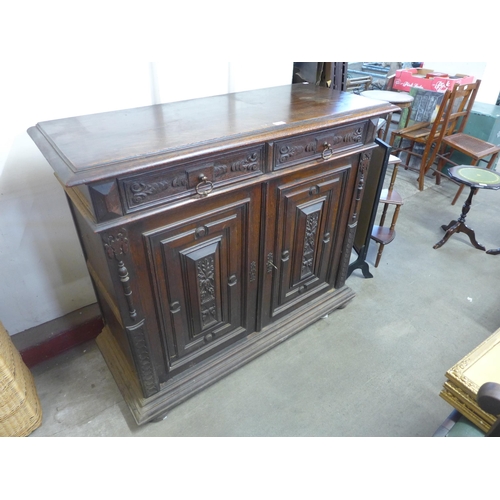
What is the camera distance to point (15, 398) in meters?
1.44

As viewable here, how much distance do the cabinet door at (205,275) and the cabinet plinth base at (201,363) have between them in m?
0.08

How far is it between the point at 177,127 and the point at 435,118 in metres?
3.20

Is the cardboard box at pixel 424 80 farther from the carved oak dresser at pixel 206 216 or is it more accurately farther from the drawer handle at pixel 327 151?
the drawer handle at pixel 327 151

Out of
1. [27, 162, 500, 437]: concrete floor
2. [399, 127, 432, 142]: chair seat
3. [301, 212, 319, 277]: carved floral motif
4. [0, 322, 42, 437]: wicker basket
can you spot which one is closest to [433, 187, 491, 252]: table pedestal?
[27, 162, 500, 437]: concrete floor

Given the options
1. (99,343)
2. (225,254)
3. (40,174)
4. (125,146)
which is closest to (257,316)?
(225,254)

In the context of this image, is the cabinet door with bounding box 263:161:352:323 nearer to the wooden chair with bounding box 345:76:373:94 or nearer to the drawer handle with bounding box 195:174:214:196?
the drawer handle with bounding box 195:174:214:196

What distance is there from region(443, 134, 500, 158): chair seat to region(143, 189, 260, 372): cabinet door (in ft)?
8.70

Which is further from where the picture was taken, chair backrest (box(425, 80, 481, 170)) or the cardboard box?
→ the cardboard box

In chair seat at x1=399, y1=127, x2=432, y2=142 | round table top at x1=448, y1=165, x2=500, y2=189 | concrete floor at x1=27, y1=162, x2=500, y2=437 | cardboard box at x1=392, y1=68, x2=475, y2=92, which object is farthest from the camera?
cardboard box at x1=392, y1=68, x2=475, y2=92

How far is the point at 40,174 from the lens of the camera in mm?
1553

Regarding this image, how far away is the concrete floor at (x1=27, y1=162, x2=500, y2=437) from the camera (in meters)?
1.61

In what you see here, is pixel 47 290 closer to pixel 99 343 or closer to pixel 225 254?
pixel 99 343

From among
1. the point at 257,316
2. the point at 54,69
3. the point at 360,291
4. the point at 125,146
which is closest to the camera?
the point at 125,146

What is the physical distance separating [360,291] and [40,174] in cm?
193
